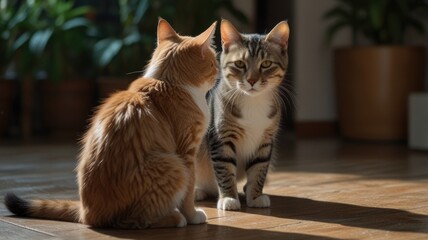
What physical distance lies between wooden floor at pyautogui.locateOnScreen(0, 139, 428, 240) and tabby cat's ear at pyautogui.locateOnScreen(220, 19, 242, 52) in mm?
558

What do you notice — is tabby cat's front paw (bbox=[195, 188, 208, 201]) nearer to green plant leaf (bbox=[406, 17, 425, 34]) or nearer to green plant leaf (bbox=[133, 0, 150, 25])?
green plant leaf (bbox=[133, 0, 150, 25])

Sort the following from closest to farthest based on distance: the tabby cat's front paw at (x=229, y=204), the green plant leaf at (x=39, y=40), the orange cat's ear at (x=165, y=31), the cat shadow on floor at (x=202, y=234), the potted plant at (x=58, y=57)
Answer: the cat shadow on floor at (x=202, y=234) < the orange cat's ear at (x=165, y=31) < the tabby cat's front paw at (x=229, y=204) < the green plant leaf at (x=39, y=40) < the potted plant at (x=58, y=57)

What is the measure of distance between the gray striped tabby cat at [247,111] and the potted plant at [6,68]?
257cm

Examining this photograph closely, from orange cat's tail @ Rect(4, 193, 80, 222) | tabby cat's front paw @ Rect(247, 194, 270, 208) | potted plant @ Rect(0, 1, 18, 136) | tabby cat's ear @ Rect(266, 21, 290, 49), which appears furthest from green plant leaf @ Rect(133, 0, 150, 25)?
orange cat's tail @ Rect(4, 193, 80, 222)

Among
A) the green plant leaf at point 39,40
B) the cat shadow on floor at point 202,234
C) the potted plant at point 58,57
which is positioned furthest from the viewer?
the potted plant at point 58,57

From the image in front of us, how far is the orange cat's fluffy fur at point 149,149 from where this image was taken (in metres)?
1.80

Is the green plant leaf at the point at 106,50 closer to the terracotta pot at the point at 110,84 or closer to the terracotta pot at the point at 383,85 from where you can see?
the terracotta pot at the point at 110,84

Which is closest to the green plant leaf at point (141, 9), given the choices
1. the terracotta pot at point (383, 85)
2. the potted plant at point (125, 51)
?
the potted plant at point (125, 51)

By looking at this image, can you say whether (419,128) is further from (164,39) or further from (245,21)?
(164,39)

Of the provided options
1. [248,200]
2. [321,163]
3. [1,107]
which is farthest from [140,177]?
[1,107]

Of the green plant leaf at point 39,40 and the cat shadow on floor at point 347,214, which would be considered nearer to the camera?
the cat shadow on floor at point 347,214

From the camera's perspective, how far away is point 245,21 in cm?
458

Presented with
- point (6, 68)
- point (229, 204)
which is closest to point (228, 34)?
point (229, 204)

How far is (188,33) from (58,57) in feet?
2.89
